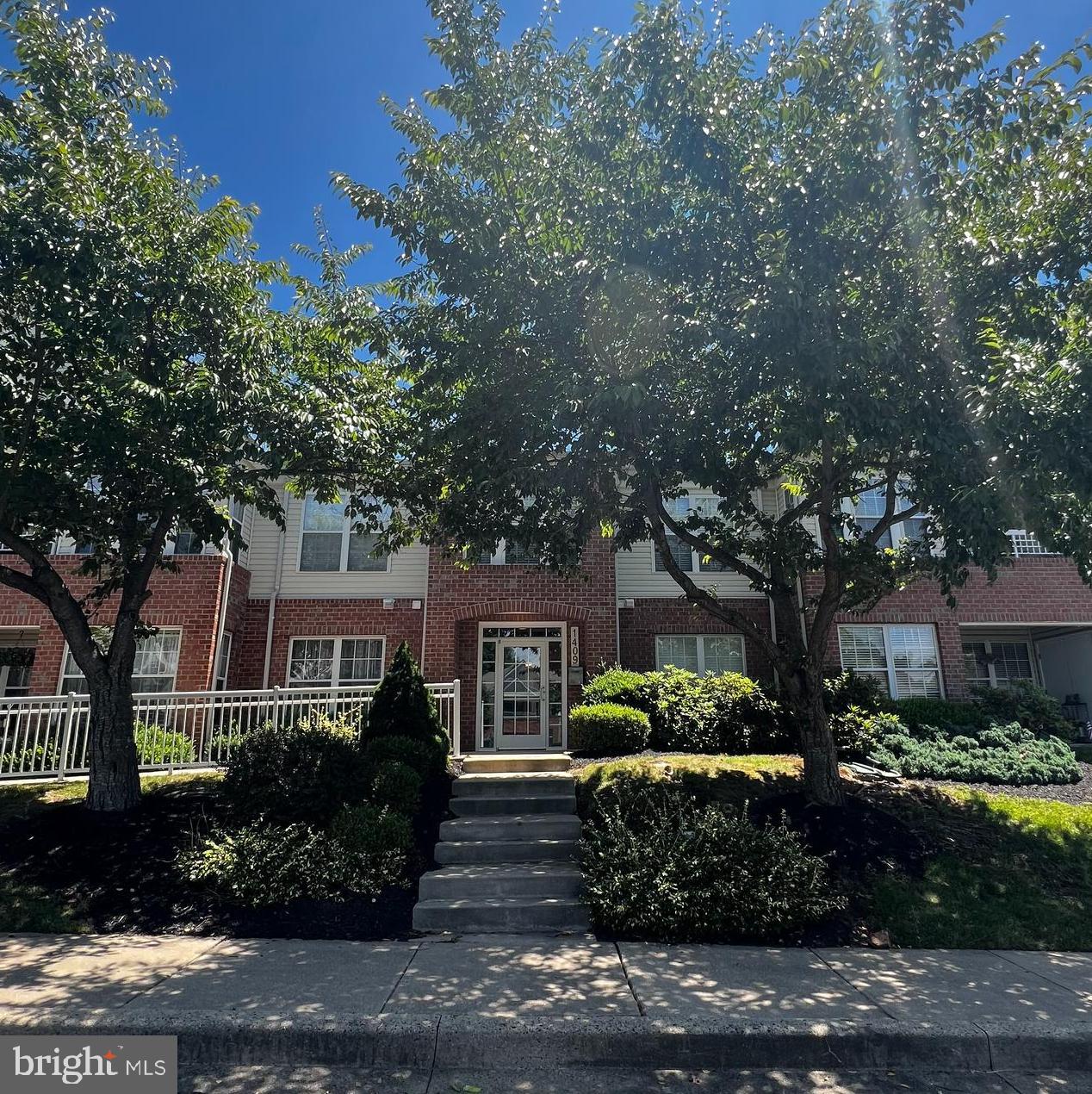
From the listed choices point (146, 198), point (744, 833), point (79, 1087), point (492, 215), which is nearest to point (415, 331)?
point (492, 215)

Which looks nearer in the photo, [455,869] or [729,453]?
[455,869]

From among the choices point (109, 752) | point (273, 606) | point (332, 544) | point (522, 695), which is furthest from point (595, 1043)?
point (332, 544)

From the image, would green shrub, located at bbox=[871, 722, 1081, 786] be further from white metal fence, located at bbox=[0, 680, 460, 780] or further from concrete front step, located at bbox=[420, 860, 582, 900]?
white metal fence, located at bbox=[0, 680, 460, 780]

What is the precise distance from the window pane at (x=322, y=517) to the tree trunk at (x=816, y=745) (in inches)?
428

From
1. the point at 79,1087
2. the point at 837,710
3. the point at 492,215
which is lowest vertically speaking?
the point at 79,1087

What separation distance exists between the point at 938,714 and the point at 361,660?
1136cm

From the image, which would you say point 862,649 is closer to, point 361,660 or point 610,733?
point 610,733

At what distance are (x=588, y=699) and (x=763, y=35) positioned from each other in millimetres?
9949

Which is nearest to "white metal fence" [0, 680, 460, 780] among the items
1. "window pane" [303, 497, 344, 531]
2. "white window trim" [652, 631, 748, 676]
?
"window pane" [303, 497, 344, 531]

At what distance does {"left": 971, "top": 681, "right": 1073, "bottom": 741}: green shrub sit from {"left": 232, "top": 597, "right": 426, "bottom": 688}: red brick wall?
1140 centimetres

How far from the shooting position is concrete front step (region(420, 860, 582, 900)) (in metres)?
6.84

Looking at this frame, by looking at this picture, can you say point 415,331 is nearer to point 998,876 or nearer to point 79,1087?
point 79,1087

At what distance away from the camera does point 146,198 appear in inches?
304

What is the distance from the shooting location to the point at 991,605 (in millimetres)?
15594
